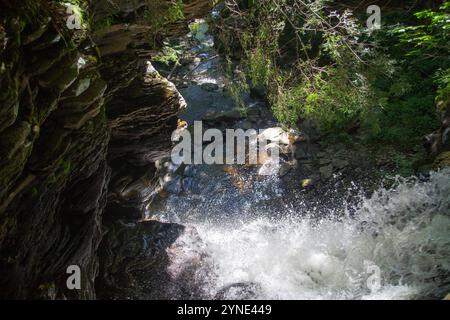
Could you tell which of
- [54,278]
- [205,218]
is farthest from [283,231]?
[54,278]

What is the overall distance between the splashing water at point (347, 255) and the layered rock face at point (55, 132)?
6.86ft

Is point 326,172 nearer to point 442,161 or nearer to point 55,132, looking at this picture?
point 442,161

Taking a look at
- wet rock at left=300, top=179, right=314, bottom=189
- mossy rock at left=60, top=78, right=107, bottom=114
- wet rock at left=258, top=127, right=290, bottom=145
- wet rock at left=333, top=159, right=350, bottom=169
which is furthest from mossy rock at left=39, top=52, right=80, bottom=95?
wet rock at left=258, top=127, right=290, bottom=145

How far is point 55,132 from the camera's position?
442cm

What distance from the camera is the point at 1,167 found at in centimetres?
329

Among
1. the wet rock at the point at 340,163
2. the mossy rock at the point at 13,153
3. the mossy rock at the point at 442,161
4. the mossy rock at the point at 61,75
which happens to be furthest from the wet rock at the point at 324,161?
the mossy rock at the point at 13,153

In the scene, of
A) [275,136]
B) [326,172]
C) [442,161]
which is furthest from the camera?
[275,136]

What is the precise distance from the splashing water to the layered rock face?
6.86 feet

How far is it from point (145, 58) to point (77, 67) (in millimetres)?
2901

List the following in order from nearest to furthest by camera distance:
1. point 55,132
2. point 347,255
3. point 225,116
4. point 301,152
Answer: point 55,132
point 347,255
point 301,152
point 225,116

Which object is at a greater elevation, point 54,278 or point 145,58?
point 145,58

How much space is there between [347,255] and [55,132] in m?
4.96

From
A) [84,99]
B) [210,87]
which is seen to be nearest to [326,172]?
[210,87]
